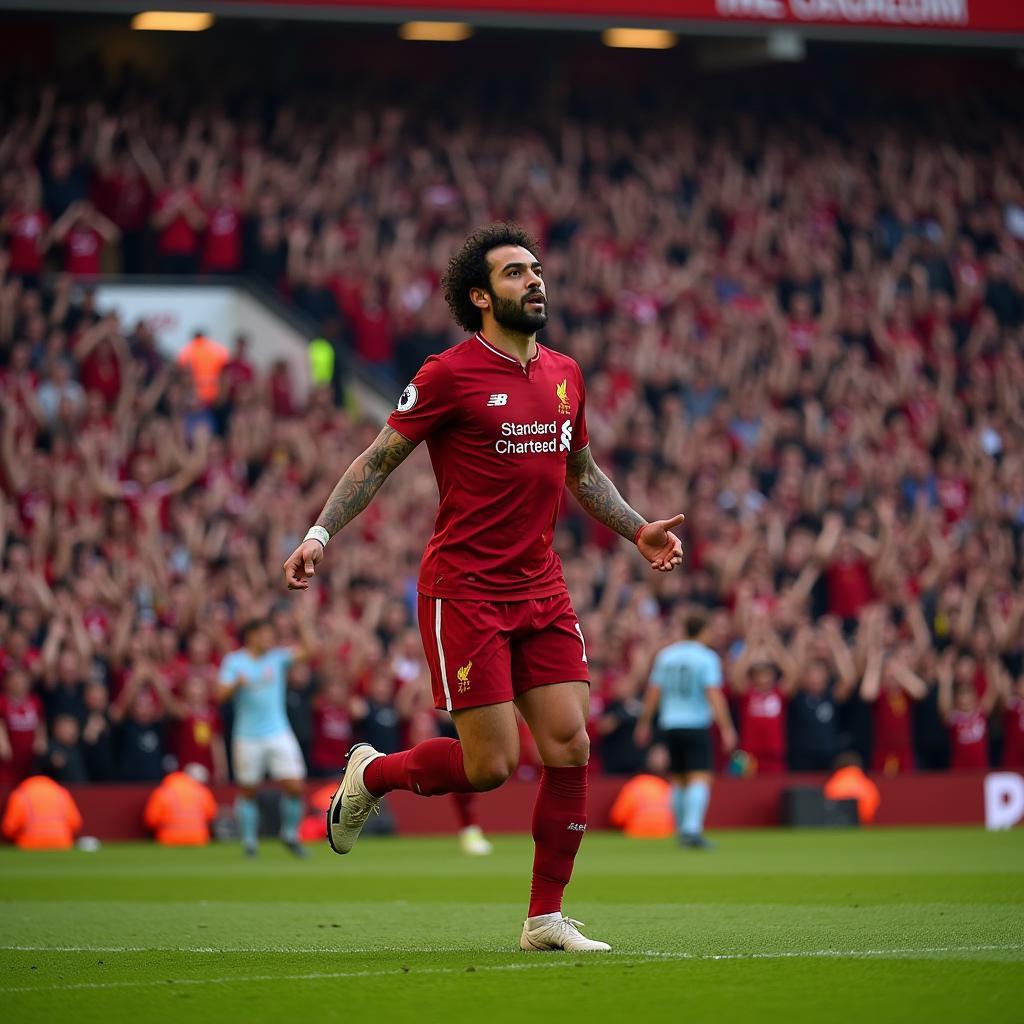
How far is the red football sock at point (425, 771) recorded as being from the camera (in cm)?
745

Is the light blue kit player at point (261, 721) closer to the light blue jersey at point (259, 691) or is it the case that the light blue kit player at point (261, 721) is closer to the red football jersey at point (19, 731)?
the light blue jersey at point (259, 691)

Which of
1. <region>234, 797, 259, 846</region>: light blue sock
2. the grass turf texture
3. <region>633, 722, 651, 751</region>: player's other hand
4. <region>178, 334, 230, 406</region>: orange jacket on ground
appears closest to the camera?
the grass turf texture

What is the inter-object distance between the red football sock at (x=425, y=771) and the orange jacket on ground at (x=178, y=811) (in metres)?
11.6

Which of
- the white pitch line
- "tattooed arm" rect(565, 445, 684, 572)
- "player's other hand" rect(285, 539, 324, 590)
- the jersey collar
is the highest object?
the jersey collar

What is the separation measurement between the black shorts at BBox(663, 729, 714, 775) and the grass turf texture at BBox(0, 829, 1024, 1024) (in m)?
2.12

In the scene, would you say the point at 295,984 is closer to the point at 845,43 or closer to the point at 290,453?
the point at 290,453

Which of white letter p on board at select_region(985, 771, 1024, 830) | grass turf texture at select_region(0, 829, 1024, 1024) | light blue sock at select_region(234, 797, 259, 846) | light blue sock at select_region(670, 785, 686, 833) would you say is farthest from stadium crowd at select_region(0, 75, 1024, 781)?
grass turf texture at select_region(0, 829, 1024, 1024)

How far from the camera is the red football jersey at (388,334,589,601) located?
7477 mm

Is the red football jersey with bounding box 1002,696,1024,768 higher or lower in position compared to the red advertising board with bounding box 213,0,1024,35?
lower

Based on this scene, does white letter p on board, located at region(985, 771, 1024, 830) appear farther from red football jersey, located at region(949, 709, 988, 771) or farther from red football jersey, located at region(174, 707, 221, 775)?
red football jersey, located at region(174, 707, 221, 775)

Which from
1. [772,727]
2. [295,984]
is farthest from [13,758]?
[295,984]

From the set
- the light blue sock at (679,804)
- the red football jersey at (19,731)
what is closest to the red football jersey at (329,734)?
the red football jersey at (19,731)

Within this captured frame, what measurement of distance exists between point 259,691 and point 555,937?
31.4 feet

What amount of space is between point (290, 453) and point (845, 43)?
12.1 meters
